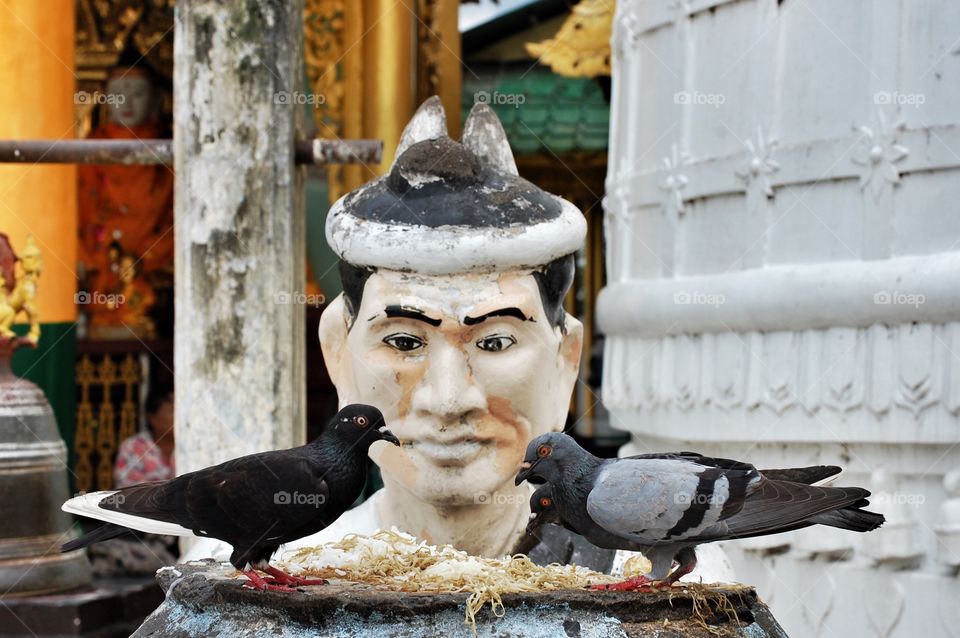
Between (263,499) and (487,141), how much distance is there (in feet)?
3.90

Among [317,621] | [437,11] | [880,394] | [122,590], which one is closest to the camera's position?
[317,621]

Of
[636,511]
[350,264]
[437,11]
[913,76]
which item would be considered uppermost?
[437,11]

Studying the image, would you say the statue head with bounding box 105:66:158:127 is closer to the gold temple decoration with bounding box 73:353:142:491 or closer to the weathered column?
the gold temple decoration with bounding box 73:353:142:491

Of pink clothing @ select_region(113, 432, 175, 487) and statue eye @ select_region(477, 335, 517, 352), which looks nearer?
statue eye @ select_region(477, 335, 517, 352)

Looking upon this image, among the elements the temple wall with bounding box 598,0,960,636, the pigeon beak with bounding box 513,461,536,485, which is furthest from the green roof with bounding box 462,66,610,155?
the pigeon beak with bounding box 513,461,536,485

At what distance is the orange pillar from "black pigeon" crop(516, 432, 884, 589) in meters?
3.72

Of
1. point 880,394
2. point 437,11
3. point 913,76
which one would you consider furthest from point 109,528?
point 437,11

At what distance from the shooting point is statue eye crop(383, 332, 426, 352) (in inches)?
112

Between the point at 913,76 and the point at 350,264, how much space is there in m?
1.72

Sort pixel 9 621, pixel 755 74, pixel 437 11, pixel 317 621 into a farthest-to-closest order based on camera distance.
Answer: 1. pixel 437 11
2. pixel 9 621
3. pixel 755 74
4. pixel 317 621

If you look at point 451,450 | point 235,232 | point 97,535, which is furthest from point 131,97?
point 97,535

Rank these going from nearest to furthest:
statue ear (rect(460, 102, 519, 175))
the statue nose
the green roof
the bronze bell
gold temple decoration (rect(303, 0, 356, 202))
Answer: the statue nose, statue ear (rect(460, 102, 519, 175)), the bronze bell, gold temple decoration (rect(303, 0, 356, 202)), the green roof

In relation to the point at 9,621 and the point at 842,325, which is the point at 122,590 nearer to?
the point at 9,621

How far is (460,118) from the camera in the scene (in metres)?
6.75
